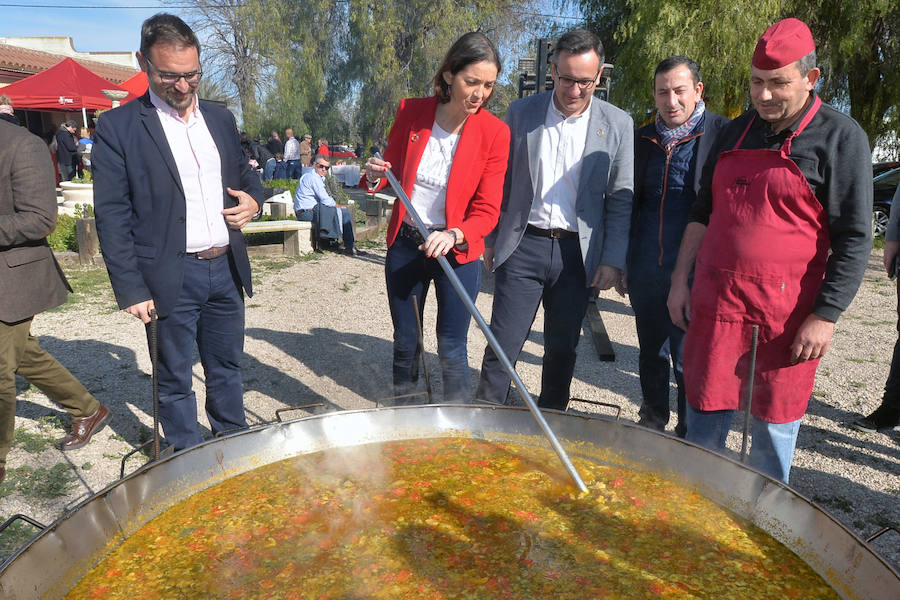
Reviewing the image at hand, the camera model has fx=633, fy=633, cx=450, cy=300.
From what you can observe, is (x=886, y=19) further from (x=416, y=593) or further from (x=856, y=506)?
(x=416, y=593)

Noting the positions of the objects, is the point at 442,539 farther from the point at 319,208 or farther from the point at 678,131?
the point at 319,208

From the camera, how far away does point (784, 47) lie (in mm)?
1918

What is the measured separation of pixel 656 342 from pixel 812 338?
1.22 metres

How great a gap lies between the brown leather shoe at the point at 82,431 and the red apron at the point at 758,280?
312 centimetres

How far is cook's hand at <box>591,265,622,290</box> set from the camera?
2.98m

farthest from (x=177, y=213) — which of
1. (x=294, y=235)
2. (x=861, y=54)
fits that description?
(x=861, y=54)

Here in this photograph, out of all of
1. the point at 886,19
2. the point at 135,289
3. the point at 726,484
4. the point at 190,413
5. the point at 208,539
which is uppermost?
the point at 886,19

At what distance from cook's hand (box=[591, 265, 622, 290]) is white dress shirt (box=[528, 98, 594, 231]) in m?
0.24

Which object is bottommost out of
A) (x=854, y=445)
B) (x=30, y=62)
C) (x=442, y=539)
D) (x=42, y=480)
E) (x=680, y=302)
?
(x=42, y=480)

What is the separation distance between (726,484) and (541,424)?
0.55 metres

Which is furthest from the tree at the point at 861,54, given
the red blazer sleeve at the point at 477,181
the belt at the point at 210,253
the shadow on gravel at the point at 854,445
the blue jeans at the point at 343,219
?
the belt at the point at 210,253

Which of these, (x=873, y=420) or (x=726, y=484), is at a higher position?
(x=726, y=484)

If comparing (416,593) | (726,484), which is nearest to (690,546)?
(726,484)

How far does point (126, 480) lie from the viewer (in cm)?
159
